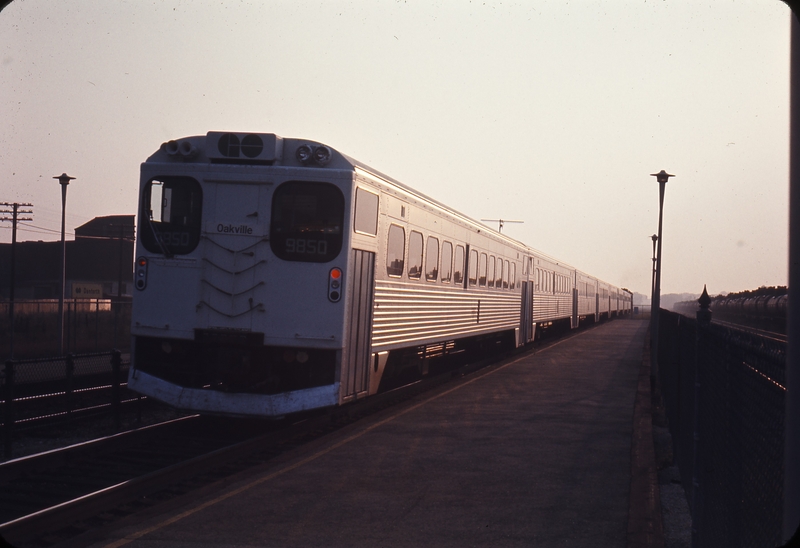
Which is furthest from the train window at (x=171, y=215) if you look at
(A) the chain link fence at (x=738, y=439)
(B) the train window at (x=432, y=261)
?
(A) the chain link fence at (x=738, y=439)

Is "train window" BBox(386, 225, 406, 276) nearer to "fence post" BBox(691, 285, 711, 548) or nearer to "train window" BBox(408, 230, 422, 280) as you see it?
"train window" BBox(408, 230, 422, 280)

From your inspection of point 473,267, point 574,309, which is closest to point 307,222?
point 473,267

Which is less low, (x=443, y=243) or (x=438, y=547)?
(x=443, y=243)

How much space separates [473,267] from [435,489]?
9.90m

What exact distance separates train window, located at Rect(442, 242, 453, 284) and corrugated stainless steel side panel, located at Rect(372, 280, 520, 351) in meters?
0.20

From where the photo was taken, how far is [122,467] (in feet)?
27.6

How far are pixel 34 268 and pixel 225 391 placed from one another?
6108 cm

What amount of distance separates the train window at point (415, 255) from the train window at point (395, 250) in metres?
0.37

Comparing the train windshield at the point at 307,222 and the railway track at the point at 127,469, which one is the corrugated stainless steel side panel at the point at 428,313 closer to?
the train windshield at the point at 307,222

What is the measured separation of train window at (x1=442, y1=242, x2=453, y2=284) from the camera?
1447 cm

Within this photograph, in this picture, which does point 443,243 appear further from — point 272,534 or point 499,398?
point 272,534

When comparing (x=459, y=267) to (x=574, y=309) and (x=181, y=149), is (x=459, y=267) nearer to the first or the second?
(x=181, y=149)

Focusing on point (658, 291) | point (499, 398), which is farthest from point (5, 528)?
point (658, 291)

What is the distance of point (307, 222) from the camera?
987 centimetres
